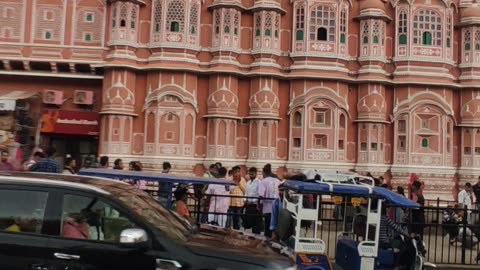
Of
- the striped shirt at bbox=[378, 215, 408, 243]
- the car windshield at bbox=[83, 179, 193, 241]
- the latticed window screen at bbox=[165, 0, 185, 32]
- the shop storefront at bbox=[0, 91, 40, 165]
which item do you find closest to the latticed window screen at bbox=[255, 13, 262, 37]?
the latticed window screen at bbox=[165, 0, 185, 32]

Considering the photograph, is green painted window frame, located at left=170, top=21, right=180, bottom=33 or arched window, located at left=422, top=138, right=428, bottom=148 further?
arched window, located at left=422, top=138, right=428, bottom=148

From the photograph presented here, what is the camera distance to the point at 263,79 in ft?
79.8

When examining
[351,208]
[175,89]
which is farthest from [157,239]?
[175,89]

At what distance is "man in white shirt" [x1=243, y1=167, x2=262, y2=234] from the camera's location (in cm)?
1209

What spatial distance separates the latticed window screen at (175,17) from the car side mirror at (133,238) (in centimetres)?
1972

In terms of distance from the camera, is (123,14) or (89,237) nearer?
(89,237)

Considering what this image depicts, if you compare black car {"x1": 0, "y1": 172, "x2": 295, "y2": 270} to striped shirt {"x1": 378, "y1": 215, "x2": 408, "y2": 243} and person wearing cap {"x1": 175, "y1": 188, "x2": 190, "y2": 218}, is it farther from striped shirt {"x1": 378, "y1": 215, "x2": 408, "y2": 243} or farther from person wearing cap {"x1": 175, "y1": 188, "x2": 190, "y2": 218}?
striped shirt {"x1": 378, "y1": 215, "x2": 408, "y2": 243}

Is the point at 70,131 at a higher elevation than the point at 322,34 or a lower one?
lower

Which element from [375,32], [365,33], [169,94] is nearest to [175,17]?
[169,94]

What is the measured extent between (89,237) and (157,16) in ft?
65.8

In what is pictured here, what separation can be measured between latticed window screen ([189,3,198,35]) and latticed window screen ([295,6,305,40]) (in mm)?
4502

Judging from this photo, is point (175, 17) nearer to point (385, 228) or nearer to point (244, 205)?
point (244, 205)

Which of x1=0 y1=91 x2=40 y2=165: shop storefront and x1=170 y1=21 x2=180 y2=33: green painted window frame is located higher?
x1=170 y1=21 x2=180 y2=33: green painted window frame

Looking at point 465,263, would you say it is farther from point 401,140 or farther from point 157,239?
point 401,140
